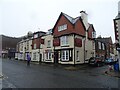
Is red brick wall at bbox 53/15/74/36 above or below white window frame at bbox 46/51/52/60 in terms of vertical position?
above

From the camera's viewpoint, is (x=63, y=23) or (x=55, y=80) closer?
(x=55, y=80)

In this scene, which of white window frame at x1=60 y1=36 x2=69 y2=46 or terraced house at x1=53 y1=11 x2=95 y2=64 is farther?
white window frame at x1=60 y1=36 x2=69 y2=46

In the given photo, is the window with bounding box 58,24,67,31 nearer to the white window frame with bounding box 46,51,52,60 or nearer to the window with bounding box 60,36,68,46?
the window with bounding box 60,36,68,46

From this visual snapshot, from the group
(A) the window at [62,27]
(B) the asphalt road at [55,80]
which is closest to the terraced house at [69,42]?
(A) the window at [62,27]

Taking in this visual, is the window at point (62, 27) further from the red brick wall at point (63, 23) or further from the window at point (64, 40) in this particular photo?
the window at point (64, 40)

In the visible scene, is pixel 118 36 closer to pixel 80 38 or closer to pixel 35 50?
pixel 80 38

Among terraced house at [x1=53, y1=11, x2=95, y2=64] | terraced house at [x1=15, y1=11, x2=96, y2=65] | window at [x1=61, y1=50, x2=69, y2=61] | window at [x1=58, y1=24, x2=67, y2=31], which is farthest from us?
window at [x1=58, y1=24, x2=67, y2=31]

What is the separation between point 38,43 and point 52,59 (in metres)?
8.57

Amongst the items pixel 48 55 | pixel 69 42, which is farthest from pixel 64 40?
pixel 48 55

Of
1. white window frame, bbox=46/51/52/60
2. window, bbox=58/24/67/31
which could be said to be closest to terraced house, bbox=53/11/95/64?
window, bbox=58/24/67/31

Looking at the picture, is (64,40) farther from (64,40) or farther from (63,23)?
(63,23)

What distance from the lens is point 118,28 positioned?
20.5 m

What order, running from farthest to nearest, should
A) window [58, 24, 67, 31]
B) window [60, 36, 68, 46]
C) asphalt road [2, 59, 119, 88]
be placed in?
window [58, 24, 67, 31]
window [60, 36, 68, 46]
asphalt road [2, 59, 119, 88]

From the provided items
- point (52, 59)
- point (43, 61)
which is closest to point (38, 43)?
point (43, 61)
